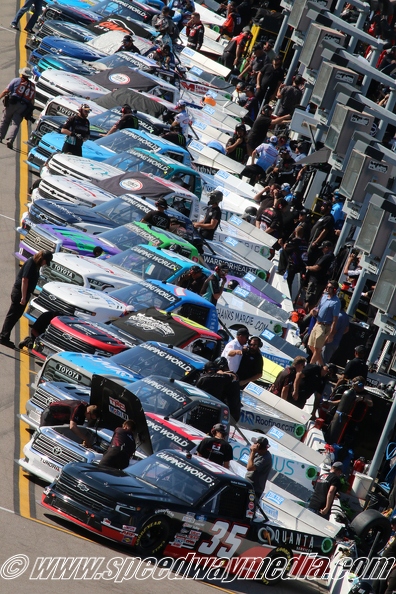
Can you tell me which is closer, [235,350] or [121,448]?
[121,448]

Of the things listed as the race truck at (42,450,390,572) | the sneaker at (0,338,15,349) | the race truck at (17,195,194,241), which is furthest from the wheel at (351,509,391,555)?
the race truck at (17,195,194,241)

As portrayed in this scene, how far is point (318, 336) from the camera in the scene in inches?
794

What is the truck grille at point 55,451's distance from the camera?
1280 centimetres

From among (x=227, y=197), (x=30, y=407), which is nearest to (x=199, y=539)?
(x=30, y=407)

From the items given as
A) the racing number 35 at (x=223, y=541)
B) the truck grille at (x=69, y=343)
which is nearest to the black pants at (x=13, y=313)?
the truck grille at (x=69, y=343)

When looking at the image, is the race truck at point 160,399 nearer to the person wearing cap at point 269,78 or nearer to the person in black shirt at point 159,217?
the person in black shirt at point 159,217

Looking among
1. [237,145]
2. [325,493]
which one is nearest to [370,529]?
[325,493]

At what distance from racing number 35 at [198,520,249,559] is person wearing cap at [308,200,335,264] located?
10428mm

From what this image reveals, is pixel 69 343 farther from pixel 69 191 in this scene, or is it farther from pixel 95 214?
pixel 69 191

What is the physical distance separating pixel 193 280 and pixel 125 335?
102 inches

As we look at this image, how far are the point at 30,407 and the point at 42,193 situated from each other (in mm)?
6848

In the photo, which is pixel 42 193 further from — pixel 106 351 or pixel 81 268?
pixel 106 351

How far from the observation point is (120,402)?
13.4 meters

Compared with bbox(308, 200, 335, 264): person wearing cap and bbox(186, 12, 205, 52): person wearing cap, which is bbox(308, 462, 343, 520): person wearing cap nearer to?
bbox(308, 200, 335, 264): person wearing cap
